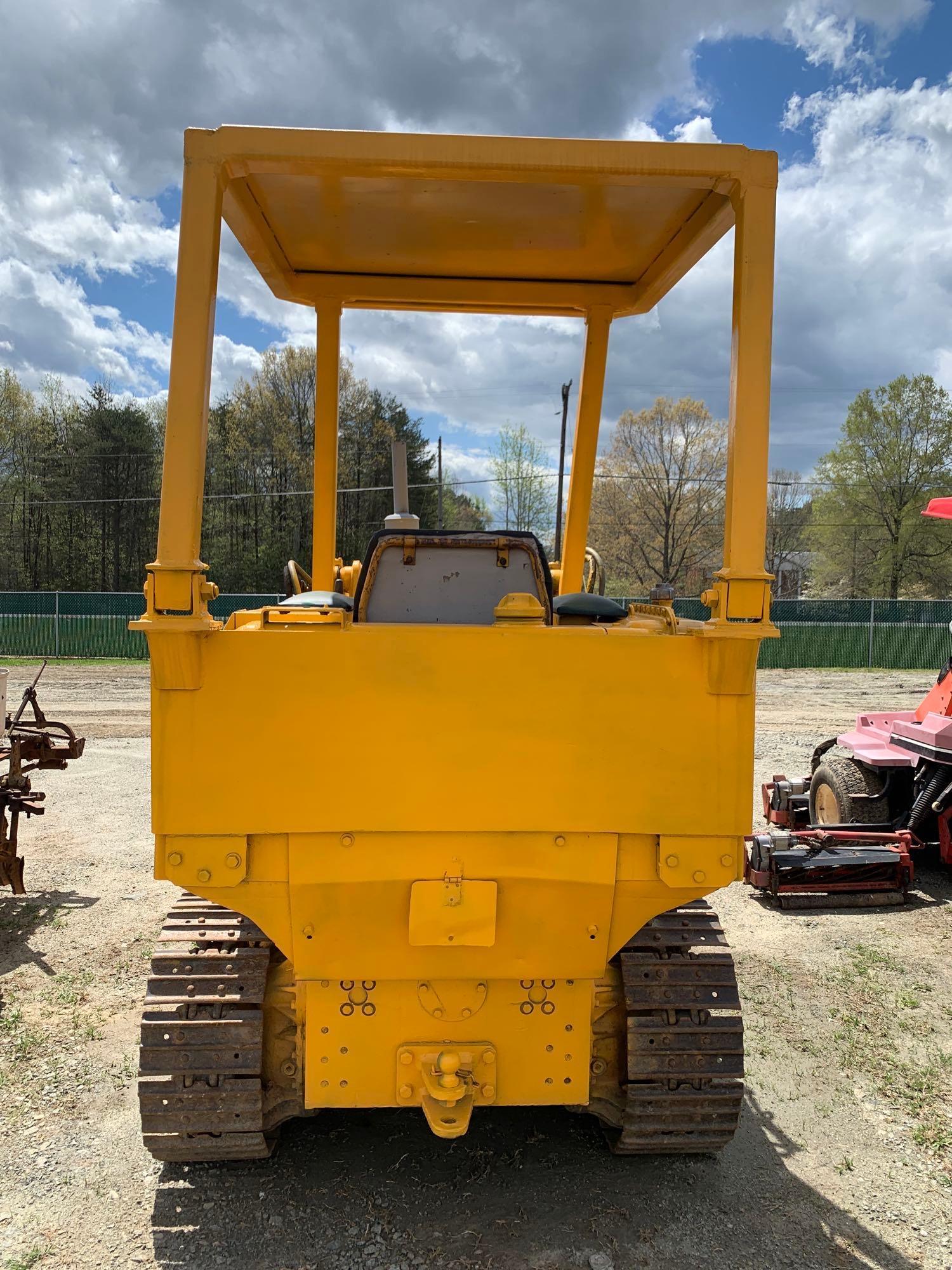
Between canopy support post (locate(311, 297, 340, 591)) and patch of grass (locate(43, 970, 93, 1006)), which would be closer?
canopy support post (locate(311, 297, 340, 591))

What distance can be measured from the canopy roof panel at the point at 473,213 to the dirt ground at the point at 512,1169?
3130 mm

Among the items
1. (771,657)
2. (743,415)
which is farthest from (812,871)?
(771,657)

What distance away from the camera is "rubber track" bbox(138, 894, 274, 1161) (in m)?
2.72

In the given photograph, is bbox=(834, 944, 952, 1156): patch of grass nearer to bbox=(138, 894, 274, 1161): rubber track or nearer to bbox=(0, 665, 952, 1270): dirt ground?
bbox=(0, 665, 952, 1270): dirt ground

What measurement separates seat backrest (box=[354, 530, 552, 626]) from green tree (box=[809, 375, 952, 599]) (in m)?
35.9

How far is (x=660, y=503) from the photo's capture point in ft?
117

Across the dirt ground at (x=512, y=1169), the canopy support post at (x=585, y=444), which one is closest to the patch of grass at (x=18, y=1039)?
the dirt ground at (x=512, y=1169)

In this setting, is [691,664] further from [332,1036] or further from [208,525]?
[208,525]

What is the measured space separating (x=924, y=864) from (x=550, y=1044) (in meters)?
5.14

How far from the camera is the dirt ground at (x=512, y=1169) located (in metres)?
2.75

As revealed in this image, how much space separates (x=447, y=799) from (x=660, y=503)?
113 feet

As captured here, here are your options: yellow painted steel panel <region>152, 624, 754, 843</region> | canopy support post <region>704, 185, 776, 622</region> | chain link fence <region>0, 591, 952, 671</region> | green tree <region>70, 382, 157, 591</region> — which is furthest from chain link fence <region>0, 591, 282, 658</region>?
canopy support post <region>704, 185, 776, 622</region>

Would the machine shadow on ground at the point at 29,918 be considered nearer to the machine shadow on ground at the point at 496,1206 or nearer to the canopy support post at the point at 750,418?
the machine shadow on ground at the point at 496,1206

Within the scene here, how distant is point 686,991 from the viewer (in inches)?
115
